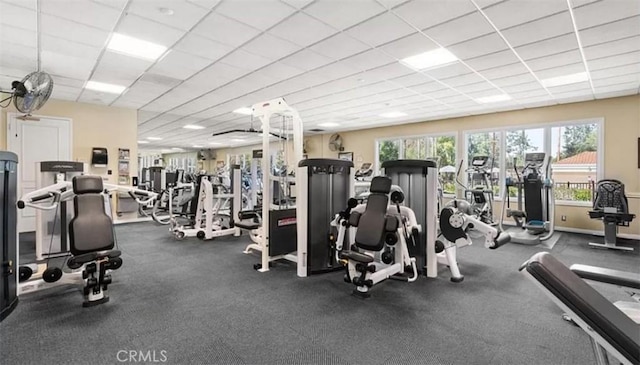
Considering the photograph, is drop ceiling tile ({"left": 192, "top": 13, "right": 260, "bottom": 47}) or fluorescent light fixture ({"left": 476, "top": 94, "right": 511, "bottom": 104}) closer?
drop ceiling tile ({"left": 192, "top": 13, "right": 260, "bottom": 47})

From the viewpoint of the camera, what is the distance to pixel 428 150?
9.00 m

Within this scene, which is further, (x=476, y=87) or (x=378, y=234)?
(x=476, y=87)

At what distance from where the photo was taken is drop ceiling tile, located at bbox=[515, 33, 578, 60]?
3650 millimetres

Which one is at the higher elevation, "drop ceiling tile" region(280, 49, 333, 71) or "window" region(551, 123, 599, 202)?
"drop ceiling tile" region(280, 49, 333, 71)

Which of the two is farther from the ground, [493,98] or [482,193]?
[493,98]

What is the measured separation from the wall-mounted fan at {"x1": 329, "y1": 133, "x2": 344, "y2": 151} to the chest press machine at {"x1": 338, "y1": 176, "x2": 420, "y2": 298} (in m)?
7.52

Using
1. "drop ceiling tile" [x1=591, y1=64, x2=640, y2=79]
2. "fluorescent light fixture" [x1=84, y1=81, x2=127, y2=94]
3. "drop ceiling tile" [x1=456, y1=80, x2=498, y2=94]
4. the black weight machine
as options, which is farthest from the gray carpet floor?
"fluorescent light fixture" [x1=84, y1=81, x2=127, y2=94]

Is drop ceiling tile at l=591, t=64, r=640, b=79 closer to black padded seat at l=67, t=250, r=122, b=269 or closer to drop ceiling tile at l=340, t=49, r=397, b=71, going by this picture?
drop ceiling tile at l=340, t=49, r=397, b=71

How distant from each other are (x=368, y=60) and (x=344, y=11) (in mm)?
1375

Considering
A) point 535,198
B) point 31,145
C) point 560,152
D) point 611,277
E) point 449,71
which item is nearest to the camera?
point 611,277

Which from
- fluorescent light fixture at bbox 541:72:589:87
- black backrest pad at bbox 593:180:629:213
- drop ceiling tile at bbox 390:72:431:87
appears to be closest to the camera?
fluorescent light fixture at bbox 541:72:589:87

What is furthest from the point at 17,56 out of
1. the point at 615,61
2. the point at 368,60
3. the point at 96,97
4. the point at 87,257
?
the point at 615,61

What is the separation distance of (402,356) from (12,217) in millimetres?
3439

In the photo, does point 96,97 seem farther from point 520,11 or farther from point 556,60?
point 556,60
